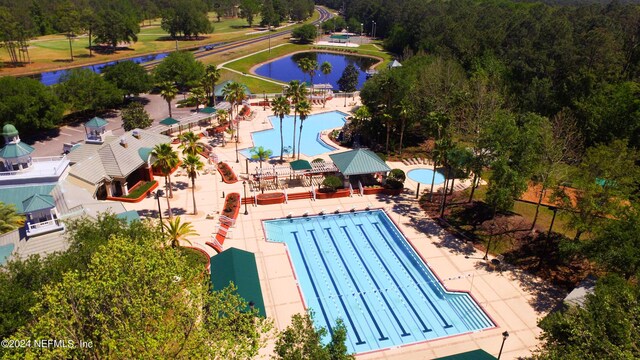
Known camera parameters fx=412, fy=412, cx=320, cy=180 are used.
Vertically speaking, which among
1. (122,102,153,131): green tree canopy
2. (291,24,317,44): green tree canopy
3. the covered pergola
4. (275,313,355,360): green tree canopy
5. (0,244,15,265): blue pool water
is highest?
(291,24,317,44): green tree canopy

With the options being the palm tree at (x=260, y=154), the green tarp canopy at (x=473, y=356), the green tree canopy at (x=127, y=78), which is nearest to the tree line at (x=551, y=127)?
the green tarp canopy at (x=473, y=356)

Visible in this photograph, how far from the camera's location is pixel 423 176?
57344 millimetres

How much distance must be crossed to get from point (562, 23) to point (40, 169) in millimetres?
88245

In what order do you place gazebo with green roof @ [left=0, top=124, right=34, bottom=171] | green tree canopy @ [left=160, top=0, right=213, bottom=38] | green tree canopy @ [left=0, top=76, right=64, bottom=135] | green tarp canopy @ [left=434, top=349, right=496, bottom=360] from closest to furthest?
green tarp canopy @ [left=434, top=349, right=496, bottom=360]
gazebo with green roof @ [left=0, top=124, right=34, bottom=171]
green tree canopy @ [left=0, top=76, right=64, bottom=135]
green tree canopy @ [left=160, top=0, right=213, bottom=38]

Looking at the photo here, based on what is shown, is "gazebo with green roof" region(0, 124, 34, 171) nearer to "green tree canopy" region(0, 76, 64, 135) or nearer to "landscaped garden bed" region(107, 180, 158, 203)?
"landscaped garden bed" region(107, 180, 158, 203)

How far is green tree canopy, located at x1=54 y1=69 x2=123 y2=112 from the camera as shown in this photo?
69.6m

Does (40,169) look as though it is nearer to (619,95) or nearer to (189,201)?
(189,201)

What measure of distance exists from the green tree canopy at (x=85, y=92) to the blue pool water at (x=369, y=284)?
1812 inches

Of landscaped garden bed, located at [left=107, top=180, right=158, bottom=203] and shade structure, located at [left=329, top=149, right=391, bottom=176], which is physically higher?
shade structure, located at [left=329, top=149, right=391, bottom=176]

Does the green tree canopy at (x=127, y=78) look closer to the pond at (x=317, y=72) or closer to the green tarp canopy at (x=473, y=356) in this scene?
the pond at (x=317, y=72)

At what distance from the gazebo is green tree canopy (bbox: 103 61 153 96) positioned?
47.8 meters

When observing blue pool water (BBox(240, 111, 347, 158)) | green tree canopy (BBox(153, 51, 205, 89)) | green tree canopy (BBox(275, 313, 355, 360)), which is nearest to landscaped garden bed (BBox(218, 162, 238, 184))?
blue pool water (BBox(240, 111, 347, 158))

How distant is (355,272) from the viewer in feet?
126

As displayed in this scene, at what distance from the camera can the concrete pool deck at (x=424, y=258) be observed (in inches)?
1201
